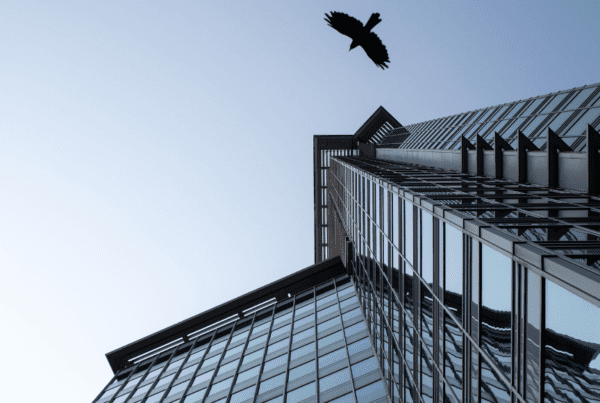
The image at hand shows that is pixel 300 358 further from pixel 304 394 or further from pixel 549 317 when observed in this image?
pixel 549 317

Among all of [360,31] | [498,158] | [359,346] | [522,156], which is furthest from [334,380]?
[360,31]

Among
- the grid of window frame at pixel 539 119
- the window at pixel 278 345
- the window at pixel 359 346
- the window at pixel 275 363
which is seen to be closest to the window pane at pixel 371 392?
the window at pixel 359 346

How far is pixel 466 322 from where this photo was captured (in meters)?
10.9

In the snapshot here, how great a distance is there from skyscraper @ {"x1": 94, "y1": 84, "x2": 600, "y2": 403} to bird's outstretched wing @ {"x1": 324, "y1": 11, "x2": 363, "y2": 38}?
4.78 metres

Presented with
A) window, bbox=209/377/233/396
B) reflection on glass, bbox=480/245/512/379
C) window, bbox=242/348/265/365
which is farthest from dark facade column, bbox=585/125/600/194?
window, bbox=242/348/265/365

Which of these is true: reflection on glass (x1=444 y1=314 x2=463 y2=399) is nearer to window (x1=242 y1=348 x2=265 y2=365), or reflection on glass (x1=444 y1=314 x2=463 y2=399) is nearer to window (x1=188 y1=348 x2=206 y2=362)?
window (x1=242 y1=348 x2=265 y2=365)

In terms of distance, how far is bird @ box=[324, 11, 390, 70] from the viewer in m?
16.0

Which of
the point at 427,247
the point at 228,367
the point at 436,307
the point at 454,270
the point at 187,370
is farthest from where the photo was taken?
the point at 187,370

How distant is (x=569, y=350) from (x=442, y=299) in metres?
5.03

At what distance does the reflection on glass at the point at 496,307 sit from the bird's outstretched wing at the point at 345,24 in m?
8.54

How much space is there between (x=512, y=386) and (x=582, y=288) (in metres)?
2.65

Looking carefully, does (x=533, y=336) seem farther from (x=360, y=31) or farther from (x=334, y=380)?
(x=334, y=380)

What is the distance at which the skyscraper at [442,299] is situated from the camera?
7.88 m

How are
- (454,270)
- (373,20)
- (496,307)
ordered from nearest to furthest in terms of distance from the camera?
(496,307)
(454,270)
(373,20)
